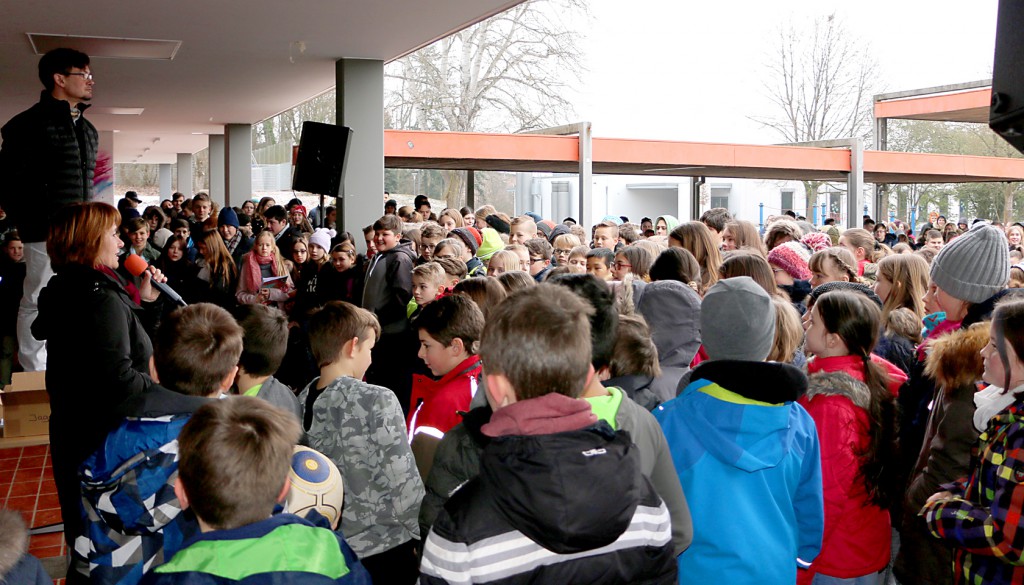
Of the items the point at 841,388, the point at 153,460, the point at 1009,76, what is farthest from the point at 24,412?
the point at 1009,76

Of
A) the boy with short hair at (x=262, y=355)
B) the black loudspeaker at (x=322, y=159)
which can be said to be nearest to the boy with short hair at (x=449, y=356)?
the boy with short hair at (x=262, y=355)

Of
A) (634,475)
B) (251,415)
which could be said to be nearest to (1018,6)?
(634,475)

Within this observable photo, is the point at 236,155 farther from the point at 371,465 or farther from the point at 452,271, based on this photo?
the point at 371,465

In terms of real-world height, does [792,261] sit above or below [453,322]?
above

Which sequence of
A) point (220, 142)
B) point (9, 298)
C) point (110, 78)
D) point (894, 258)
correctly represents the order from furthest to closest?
point (220, 142) → point (110, 78) → point (9, 298) → point (894, 258)

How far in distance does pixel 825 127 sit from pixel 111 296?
43244 millimetres

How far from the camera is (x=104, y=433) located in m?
3.32

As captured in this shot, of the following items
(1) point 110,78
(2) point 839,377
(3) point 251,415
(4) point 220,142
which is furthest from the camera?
(4) point 220,142

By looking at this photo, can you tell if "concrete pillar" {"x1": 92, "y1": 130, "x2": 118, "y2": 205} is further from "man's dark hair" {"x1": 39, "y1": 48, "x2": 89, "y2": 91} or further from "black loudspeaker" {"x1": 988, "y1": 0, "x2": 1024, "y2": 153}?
"black loudspeaker" {"x1": 988, "y1": 0, "x2": 1024, "y2": 153}

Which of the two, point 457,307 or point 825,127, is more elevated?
point 825,127

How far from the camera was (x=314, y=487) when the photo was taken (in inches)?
102

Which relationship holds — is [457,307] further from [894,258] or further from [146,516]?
[894,258]

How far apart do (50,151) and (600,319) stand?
3.74 m

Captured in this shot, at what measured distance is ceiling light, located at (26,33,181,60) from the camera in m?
8.55
